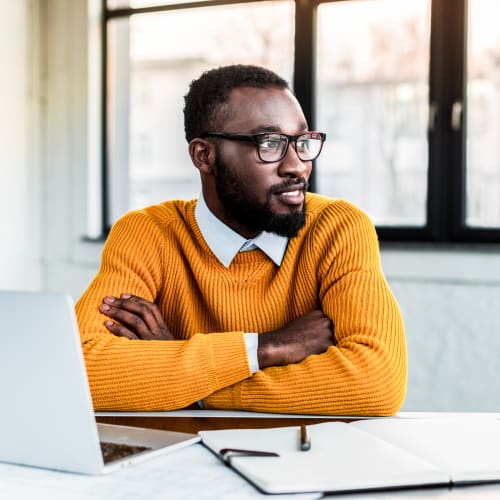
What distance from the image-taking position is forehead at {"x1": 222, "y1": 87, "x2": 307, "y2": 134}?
69.9 inches

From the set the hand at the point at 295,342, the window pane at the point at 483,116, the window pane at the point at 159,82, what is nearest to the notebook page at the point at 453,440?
the hand at the point at 295,342

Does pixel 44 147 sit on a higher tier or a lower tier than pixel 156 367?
higher

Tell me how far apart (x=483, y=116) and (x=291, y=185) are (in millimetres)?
1810

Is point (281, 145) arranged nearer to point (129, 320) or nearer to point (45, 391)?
point (129, 320)

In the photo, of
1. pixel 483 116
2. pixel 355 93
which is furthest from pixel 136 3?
pixel 483 116

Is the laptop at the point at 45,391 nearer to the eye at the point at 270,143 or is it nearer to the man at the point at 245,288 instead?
the man at the point at 245,288

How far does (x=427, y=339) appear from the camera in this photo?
3.37m

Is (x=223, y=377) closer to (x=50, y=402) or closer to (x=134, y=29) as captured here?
(x=50, y=402)

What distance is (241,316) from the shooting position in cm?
177

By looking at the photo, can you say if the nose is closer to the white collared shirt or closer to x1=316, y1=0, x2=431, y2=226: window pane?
the white collared shirt

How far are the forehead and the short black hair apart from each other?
2 centimetres

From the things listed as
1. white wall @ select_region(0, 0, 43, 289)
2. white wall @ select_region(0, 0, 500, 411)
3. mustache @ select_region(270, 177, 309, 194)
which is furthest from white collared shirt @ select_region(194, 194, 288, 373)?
white wall @ select_region(0, 0, 43, 289)

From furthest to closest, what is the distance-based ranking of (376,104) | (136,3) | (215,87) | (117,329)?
(136,3) → (376,104) → (215,87) → (117,329)

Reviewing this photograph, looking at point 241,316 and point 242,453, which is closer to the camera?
point 242,453
